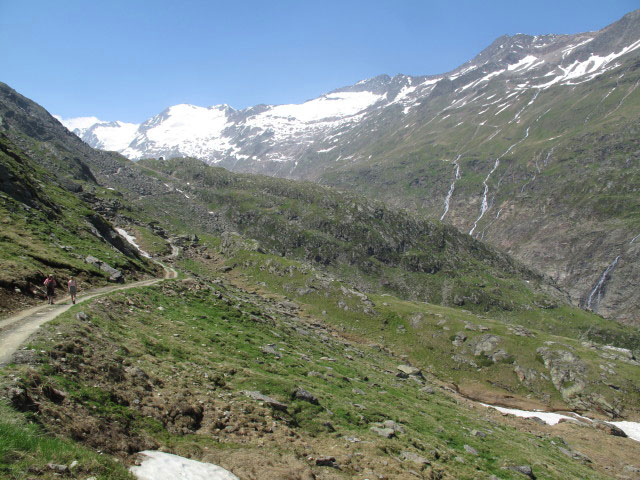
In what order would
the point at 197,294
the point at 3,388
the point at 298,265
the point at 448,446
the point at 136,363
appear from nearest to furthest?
the point at 3,388
the point at 136,363
the point at 448,446
the point at 197,294
the point at 298,265

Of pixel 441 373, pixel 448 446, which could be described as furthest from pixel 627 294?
pixel 448 446

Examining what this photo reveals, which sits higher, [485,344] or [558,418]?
[485,344]

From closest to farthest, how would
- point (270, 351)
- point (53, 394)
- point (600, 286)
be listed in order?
point (53, 394), point (270, 351), point (600, 286)

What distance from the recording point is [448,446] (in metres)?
22.5

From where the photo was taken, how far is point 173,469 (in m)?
10.7

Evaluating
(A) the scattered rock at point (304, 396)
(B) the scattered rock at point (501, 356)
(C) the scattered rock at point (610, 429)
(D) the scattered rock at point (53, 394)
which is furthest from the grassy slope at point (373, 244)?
(D) the scattered rock at point (53, 394)

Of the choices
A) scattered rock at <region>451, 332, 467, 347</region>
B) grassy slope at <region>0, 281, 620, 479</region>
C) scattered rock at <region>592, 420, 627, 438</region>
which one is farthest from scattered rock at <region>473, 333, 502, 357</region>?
grassy slope at <region>0, 281, 620, 479</region>

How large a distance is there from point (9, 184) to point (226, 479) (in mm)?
51616

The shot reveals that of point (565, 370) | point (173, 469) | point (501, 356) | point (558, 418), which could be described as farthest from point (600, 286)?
point (173, 469)

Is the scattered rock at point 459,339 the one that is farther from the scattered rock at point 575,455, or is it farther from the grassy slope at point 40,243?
the grassy slope at point 40,243

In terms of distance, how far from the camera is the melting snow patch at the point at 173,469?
10.1 meters

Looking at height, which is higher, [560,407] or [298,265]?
[298,265]

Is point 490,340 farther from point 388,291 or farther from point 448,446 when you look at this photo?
point 388,291

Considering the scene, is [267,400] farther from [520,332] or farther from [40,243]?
[520,332]
